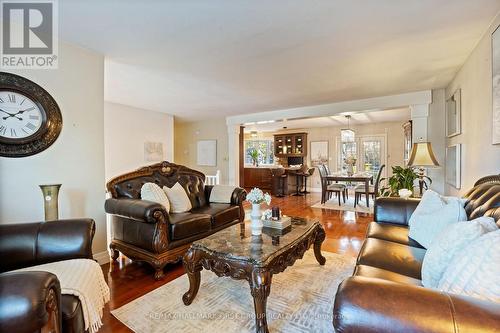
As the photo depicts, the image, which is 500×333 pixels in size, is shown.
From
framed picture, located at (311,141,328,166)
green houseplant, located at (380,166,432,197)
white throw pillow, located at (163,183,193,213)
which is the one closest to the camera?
white throw pillow, located at (163,183,193,213)

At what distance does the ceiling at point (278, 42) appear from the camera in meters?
1.93

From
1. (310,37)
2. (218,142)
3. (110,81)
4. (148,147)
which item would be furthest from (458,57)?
(148,147)

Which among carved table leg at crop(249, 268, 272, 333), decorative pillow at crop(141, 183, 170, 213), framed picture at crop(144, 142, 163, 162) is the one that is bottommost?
carved table leg at crop(249, 268, 272, 333)

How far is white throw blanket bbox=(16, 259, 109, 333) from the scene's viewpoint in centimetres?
125

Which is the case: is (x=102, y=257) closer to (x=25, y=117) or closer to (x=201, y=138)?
(x=25, y=117)

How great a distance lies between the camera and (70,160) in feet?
8.23

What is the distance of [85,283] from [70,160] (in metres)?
1.72

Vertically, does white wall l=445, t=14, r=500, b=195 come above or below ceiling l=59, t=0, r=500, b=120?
below

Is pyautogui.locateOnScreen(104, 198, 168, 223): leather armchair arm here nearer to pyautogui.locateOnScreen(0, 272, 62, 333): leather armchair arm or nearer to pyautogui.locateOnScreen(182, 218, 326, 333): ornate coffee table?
pyautogui.locateOnScreen(182, 218, 326, 333): ornate coffee table

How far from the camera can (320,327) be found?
156 centimetres

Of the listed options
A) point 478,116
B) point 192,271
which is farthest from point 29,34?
point 478,116

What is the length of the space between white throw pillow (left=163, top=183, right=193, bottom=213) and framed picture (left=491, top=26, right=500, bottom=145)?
319 cm

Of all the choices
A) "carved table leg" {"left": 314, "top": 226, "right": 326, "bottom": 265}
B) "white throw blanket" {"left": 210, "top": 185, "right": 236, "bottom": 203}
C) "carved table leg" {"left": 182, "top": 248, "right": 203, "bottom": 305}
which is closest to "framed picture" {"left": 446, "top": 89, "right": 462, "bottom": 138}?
"carved table leg" {"left": 314, "top": 226, "right": 326, "bottom": 265}

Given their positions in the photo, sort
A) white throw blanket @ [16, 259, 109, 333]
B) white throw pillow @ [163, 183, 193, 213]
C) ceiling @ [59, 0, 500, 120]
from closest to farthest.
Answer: white throw blanket @ [16, 259, 109, 333]
ceiling @ [59, 0, 500, 120]
white throw pillow @ [163, 183, 193, 213]
